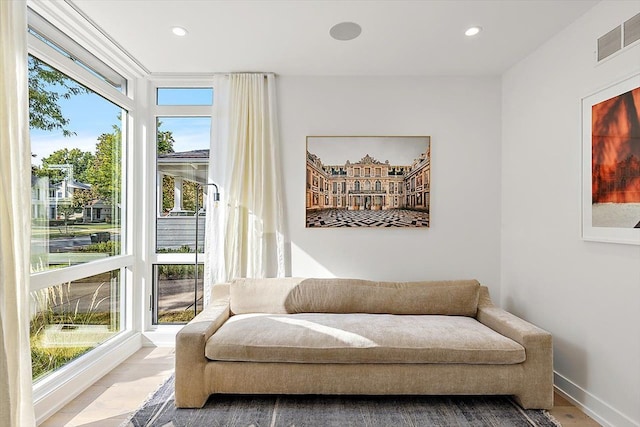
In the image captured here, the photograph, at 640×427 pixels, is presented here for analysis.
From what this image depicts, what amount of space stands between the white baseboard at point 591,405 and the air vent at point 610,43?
2.13 meters

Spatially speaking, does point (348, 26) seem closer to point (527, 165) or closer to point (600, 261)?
point (527, 165)

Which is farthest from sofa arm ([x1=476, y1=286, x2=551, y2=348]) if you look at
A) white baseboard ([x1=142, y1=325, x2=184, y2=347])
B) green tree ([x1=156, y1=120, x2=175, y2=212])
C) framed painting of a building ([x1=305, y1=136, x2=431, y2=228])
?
green tree ([x1=156, y1=120, x2=175, y2=212])

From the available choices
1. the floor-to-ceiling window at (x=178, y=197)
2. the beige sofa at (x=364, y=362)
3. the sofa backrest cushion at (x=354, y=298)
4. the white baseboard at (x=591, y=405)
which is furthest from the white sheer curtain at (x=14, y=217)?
the white baseboard at (x=591, y=405)

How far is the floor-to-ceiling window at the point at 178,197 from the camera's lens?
12.7 ft

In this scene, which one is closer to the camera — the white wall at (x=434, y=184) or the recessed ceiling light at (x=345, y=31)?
the recessed ceiling light at (x=345, y=31)

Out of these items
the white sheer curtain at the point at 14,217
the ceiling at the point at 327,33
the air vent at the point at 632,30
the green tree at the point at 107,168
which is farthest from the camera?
the green tree at the point at 107,168

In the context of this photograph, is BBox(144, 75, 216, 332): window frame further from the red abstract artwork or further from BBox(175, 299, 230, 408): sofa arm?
the red abstract artwork

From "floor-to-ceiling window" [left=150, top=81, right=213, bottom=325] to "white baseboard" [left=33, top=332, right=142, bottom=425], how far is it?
536 millimetres

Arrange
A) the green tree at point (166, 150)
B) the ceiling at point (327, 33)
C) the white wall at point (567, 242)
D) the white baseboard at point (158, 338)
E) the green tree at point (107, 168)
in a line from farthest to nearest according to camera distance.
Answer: the green tree at point (166, 150), the white baseboard at point (158, 338), the green tree at point (107, 168), the ceiling at point (327, 33), the white wall at point (567, 242)

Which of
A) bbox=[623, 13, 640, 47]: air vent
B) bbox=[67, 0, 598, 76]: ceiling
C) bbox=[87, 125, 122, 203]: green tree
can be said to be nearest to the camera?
bbox=[623, 13, 640, 47]: air vent

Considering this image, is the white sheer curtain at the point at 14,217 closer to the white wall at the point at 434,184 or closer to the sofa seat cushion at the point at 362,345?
the sofa seat cushion at the point at 362,345

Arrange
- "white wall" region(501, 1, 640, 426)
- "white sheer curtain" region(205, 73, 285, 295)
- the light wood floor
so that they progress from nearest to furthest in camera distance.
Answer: "white wall" region(501, 1, 640, 426) < the light wood floor < "white sheer curtain" region(205, 73, 285, 295)

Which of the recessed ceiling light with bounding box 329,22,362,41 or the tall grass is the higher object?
the recessed ceiling light with bounding box 329,22,362,41

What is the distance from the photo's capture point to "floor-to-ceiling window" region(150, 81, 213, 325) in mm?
3857
